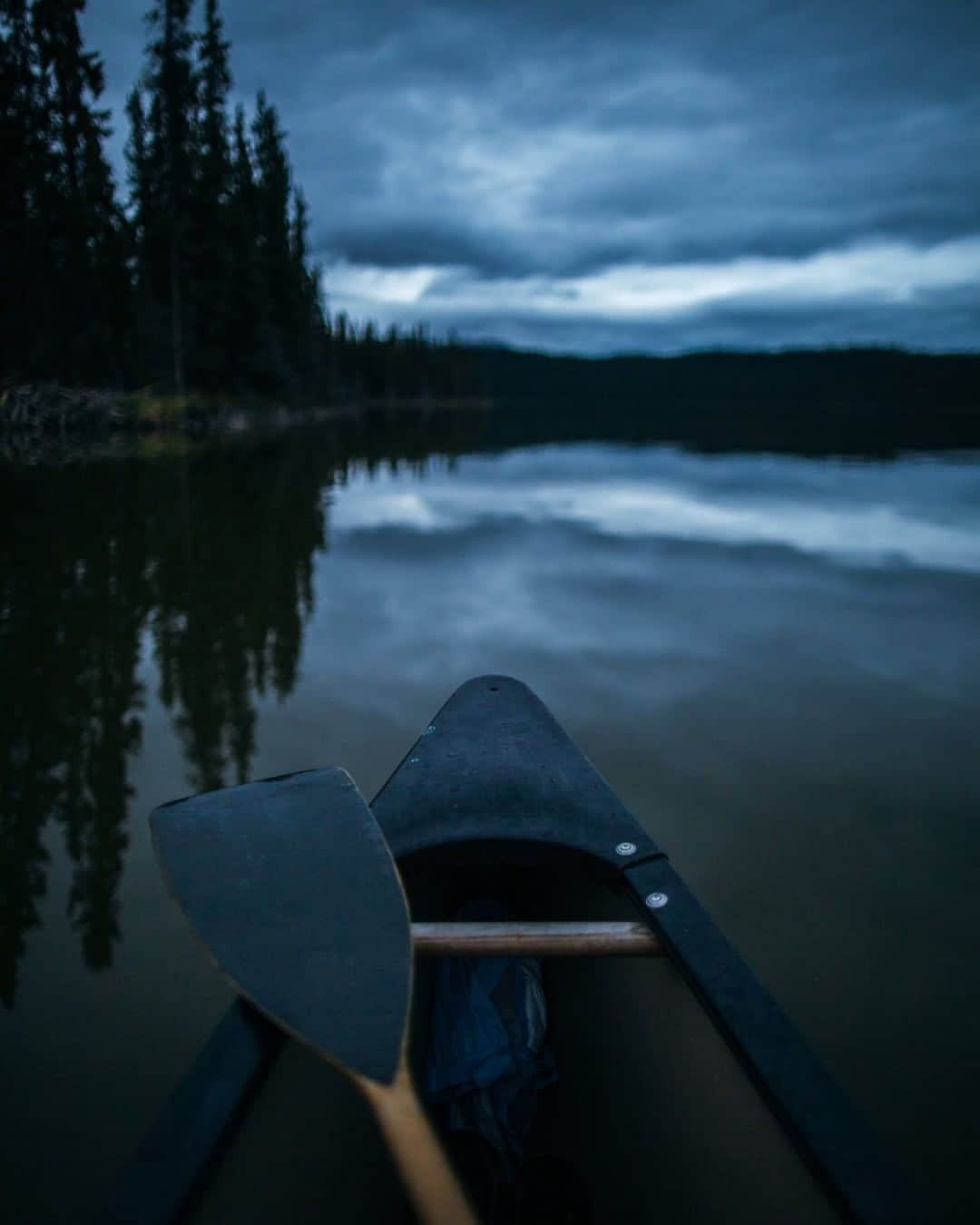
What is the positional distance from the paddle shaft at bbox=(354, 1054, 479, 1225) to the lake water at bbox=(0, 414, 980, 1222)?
3.94 feet

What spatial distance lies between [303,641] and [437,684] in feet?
4.69

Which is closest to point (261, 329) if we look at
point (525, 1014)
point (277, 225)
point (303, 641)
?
point (277, 225)

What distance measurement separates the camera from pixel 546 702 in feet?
17.4

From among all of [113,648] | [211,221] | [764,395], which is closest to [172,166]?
[211,221]

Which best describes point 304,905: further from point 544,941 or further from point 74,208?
point 74,208

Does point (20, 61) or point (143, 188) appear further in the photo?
point (143, 188)

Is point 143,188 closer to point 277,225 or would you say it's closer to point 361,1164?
point 277,225

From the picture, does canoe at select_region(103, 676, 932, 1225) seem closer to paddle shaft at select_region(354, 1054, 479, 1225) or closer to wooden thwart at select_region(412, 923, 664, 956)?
wooden thwart at select_region(412, 923, 664, 956)

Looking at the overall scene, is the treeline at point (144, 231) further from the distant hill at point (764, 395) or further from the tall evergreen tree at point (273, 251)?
the distant hill at point (764, 395)

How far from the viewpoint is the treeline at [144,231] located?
23859 mm

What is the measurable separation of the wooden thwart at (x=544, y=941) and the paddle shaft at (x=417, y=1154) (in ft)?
1.64

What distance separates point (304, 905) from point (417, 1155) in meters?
0.63

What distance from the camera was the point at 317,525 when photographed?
1181 centimetres

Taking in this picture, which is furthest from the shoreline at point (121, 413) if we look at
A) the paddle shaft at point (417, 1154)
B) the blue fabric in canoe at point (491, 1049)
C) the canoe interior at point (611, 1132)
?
the paddle shaft at point (417, 1154)
